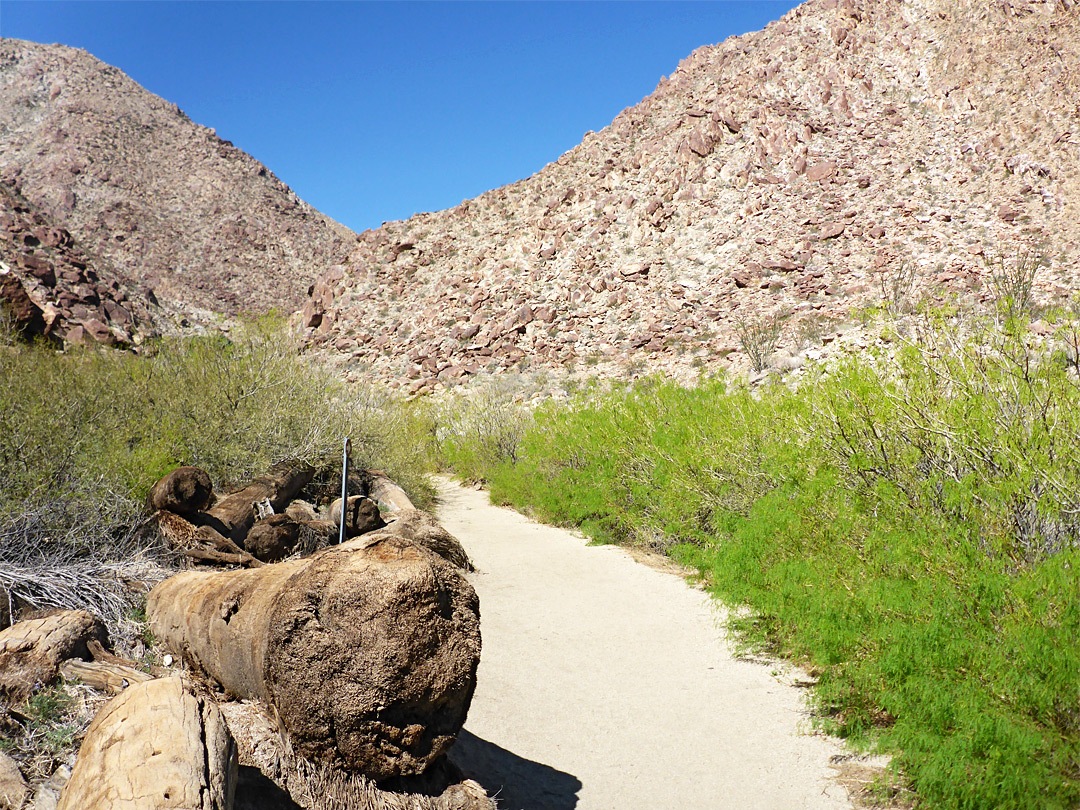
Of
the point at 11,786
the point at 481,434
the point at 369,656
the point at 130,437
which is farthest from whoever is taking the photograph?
the point at 481,434

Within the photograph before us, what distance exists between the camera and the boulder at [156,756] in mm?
2383

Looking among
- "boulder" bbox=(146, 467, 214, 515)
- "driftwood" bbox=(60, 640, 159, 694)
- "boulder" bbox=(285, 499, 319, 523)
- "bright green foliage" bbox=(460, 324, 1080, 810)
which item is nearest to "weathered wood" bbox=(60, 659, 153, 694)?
"driftwood" bbox=(60, 640, 159, 694)

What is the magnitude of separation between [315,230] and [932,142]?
51.8 meters

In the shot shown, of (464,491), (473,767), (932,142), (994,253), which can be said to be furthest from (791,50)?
(473,767)

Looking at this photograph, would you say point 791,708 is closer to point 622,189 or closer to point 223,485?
point 223,485

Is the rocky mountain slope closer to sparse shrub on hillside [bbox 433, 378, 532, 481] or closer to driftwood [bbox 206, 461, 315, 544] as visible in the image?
sparse shrub on hillside [bbox 433, 378, 532, 481]

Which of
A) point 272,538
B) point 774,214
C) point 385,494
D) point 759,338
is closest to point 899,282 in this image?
point 759,338

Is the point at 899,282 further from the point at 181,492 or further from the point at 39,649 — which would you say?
the point at 39,649

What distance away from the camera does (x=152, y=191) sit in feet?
195

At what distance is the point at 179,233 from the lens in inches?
2235

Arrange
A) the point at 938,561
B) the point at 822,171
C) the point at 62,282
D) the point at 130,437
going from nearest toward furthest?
the point at 938,561 < the point at 130,437 < the point at 62,282 < the point at 822,171

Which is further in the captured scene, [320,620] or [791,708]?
[791,708]

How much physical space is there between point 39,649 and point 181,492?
3077mm

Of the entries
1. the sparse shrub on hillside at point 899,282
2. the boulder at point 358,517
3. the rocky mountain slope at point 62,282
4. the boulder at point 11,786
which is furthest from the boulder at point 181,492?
the sparse shrub on hillside at point 899,282
